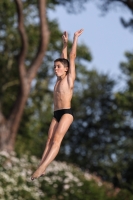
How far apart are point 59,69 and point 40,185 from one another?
11619 millimetres

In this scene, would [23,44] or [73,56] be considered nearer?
[73,56]

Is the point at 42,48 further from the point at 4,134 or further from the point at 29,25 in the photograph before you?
the point at 29,25

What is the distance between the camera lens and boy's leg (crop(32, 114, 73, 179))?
11.7 ft

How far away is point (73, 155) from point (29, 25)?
895 centimetres

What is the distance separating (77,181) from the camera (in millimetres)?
15930

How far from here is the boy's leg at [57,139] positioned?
355 cm

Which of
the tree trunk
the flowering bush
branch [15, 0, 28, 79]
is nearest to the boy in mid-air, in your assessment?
the flowering bush

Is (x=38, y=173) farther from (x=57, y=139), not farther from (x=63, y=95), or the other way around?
(x=63, y=95)

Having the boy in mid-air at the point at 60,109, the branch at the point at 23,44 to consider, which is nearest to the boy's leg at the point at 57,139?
the boy in mid-air at the point at 60,109

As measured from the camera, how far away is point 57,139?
3594mm

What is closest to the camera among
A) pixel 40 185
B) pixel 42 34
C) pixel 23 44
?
pixel 40 185

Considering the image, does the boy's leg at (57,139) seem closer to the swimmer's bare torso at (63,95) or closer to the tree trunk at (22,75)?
the swimmer's bare torso at (63,95)

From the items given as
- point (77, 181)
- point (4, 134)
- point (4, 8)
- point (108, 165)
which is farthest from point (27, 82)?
point (108, 165)

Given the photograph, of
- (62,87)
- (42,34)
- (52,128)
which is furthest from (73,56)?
(42,34)
